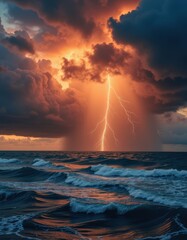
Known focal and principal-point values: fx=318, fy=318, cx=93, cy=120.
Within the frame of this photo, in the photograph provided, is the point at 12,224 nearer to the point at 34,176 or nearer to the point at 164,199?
the point at 164,199

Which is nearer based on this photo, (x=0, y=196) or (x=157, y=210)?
(x=157, y=210)

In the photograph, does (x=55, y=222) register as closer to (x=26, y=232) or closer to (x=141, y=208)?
(x=26, y=232)

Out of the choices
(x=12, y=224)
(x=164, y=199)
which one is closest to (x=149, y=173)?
(x=164, y=199)

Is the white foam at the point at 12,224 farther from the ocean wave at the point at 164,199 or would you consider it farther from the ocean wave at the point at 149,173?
the ocean wave at the point at 149,173

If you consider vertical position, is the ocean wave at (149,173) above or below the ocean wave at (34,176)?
above

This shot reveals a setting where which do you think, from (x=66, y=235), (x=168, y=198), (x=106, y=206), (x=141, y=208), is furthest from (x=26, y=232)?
(x=168, y=198)

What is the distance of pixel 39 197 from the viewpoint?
20.9m

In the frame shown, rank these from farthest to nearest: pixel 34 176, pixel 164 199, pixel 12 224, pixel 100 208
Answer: pixel 34 176
pixel 164 199
pixel 100 208
pixel 12 224

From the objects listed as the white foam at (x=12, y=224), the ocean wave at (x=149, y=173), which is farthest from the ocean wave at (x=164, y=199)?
the ocean wave at (x=149, y=173)

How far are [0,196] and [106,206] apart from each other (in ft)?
28.2

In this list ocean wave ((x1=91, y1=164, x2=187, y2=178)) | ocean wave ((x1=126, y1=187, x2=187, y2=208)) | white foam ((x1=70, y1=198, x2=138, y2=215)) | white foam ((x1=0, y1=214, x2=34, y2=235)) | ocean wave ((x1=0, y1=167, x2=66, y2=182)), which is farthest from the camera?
ocean wave ((x1=91, y1=164, x2=187, y2=178))

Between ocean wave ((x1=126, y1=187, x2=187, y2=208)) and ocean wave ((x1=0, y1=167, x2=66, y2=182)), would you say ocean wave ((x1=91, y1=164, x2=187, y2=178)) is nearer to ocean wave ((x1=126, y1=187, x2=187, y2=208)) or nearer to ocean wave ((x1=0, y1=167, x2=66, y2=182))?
ocean wave ((x1=0, y1=167, x2=66, y2=182))

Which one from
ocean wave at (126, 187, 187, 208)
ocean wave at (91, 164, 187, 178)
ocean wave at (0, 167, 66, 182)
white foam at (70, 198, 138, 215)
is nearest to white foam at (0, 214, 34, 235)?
white foam at (70, 198, 138, 215)

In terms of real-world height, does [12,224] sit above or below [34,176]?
below
